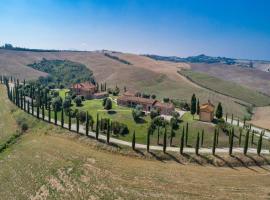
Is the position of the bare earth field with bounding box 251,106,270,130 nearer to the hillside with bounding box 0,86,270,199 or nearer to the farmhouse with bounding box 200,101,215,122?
the farmhouse with bounding box 200,101,215,122

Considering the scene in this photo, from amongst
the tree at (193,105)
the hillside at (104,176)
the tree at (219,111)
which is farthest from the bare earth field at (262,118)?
the hillside at (104,176)

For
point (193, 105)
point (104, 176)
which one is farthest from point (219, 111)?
point (104, 176)

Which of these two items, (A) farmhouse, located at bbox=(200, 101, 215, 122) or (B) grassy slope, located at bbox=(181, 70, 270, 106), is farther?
(B) grassy slope, located at bbox=(181, 70, 270, 106)

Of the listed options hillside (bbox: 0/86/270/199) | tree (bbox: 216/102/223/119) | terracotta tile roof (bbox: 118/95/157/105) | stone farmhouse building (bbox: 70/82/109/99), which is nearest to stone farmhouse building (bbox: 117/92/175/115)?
terracotta tile roof (bbox: 118/95/157/105)

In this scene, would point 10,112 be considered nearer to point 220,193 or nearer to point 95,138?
point 95,138

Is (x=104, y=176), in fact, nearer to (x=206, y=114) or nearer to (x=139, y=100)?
(x=206, y=114)
